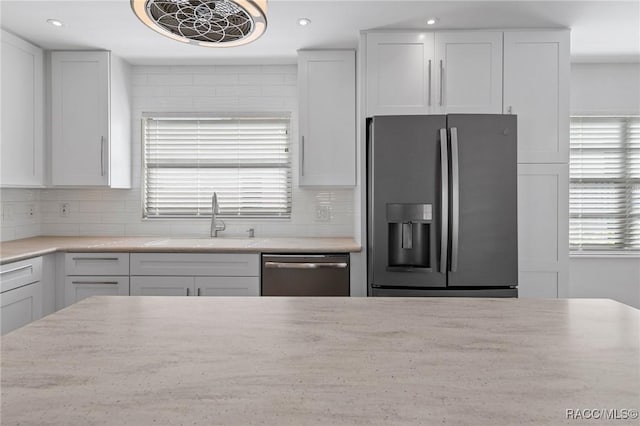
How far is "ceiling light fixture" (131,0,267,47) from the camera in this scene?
124 cm

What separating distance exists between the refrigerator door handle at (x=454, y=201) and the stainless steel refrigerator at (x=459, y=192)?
0.6 inches

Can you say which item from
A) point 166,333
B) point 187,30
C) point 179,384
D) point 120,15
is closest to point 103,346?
point 166,333

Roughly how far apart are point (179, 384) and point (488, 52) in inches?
116

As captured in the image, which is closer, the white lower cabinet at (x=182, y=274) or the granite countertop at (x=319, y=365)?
the granite countertop at (x=319, y=365)

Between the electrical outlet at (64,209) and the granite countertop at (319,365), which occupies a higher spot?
the electrical outlet at (64,209)

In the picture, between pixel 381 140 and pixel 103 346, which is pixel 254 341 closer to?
pixel 103 346

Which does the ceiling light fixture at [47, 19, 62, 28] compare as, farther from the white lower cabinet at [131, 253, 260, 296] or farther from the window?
the white lower cabinet at [131, 253, 260, 296]

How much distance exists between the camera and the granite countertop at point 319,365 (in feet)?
2.19

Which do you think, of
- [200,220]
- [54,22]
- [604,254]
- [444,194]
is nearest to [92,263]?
[200,220]

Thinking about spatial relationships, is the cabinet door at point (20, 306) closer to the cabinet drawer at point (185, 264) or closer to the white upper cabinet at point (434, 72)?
the cabinet drawer at point (185, 264)

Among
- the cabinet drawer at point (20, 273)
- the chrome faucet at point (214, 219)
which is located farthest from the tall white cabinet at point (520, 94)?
the cabinet drawer at point (20, 273)

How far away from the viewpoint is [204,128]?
148 inches

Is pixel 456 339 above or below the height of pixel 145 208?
below

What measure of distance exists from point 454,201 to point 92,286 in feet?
8.27
